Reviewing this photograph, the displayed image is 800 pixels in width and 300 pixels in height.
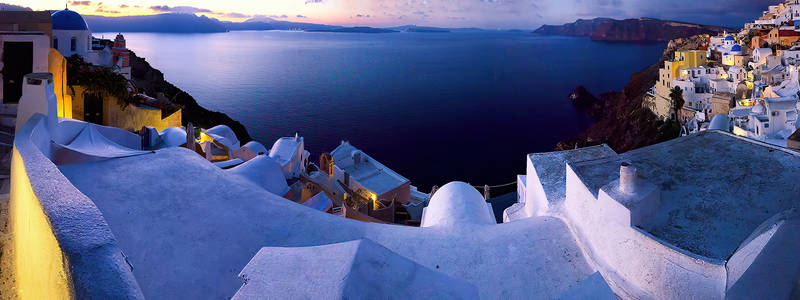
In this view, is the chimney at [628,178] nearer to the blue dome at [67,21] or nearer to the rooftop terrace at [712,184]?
the rooftop terrace at [712,184]

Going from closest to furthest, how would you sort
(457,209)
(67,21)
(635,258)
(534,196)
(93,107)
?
1. (635,258)
2. (457,209)
3. (534,196)
4. (93,107)
5. (67,21)

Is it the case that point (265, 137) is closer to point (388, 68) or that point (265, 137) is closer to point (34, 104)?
point (34, 104)

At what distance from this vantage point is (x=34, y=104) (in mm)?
4605

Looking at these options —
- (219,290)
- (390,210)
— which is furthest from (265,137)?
(219,290)

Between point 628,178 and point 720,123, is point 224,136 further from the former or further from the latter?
point 628,178

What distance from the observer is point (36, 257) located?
207 centimetres

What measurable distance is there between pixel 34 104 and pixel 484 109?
152 ft

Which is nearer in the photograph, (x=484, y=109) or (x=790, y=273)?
(x=790, y=273)

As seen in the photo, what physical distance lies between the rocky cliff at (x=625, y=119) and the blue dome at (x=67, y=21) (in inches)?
1124

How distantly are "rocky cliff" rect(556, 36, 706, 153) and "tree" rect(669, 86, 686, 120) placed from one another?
1.09 metres


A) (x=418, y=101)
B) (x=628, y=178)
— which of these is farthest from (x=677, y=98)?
(x=628, y=178)

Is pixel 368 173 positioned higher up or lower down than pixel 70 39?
lower down

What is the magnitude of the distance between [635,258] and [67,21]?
20.4 meters

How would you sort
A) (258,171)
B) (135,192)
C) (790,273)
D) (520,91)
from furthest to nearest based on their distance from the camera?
(520,91) → (258,171) → (135,192) → (790,273)
